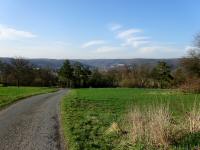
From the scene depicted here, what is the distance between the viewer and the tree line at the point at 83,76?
3938 inches

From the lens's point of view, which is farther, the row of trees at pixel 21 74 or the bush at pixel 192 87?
the row of trees at pixel 21 74

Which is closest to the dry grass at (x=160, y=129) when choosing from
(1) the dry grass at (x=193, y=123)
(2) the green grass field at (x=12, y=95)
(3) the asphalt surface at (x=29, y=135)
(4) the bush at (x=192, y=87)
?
(1) the dry grass at (x=193, y=123)

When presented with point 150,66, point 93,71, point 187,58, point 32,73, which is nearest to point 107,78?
point 93,71

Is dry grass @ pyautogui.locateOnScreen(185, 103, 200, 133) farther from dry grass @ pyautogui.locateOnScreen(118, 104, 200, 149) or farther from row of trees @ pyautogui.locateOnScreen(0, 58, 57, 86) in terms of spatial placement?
row of trees @ pyautogui.locateOnScreen(0, 58, 57, 86)

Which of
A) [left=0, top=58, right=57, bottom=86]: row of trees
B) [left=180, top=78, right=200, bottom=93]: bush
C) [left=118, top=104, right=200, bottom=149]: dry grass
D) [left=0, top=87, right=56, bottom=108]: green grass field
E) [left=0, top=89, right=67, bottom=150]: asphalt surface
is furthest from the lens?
[left=0, top=58, right=57, bottom=86]: row of trees

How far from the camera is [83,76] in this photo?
389 feet

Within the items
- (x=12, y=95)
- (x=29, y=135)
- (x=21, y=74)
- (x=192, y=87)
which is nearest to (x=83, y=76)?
(x=21, y=74)

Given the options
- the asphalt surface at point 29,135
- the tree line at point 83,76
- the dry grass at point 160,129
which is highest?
the dry grass at point 160,129

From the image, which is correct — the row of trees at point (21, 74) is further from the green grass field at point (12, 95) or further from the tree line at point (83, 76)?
the green grass field at point (12, 95)

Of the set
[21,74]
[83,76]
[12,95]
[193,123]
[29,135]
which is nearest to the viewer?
[193,123]

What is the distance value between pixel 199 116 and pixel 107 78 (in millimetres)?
110447

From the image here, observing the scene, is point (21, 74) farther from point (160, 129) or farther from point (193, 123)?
point (160, 129)

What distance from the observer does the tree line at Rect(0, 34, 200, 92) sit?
100m

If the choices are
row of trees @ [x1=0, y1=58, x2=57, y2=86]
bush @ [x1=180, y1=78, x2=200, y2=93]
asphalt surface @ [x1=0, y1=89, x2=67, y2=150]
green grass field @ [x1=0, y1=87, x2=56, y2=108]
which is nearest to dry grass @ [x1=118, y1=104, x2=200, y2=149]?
asphalt surface @ [x1=0, y1=89, x2=67, y2=150]
